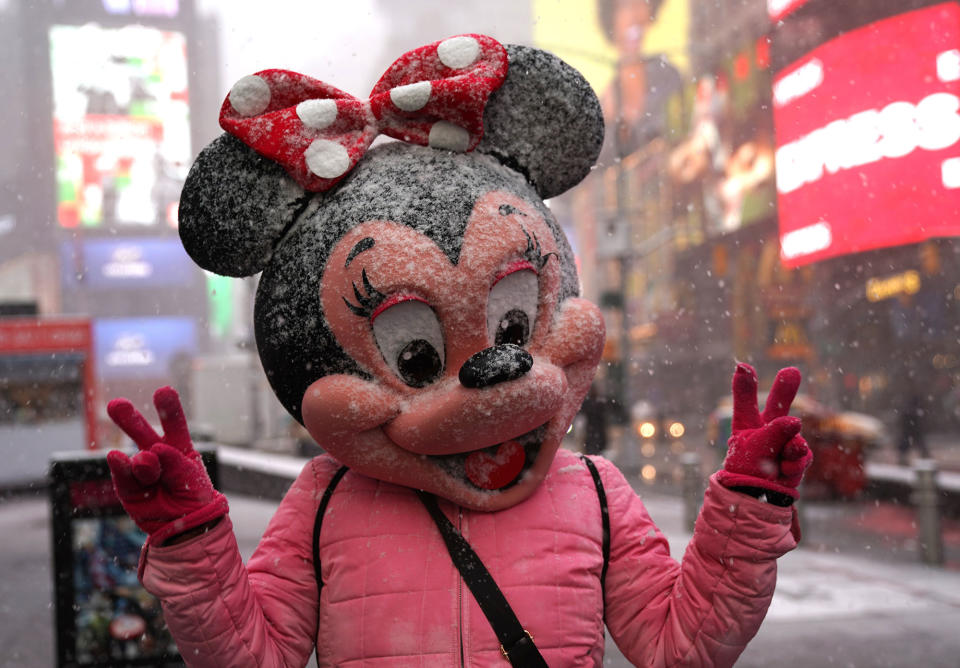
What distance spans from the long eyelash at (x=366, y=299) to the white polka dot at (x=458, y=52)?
562mm

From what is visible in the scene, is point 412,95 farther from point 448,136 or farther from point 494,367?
point 494,367

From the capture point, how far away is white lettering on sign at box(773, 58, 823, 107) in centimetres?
1169

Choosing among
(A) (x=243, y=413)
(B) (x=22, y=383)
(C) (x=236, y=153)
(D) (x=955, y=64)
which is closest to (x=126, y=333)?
(A) (x=243, y=413)

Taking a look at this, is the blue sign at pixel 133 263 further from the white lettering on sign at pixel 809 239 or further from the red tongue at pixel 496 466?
the red tongue at pixel 496 466

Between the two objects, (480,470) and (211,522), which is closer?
(211,522)

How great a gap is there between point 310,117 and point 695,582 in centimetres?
135

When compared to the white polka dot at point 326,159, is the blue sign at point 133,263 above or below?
above

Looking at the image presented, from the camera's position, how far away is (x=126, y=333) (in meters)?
38.0

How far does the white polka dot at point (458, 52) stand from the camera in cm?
200

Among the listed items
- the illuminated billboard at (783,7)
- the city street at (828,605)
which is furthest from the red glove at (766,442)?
the illuminated billboard at (783,7)

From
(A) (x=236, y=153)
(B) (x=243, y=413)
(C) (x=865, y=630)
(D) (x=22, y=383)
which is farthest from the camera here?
(B) (x=243, y=413)

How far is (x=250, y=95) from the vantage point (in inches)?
77.1

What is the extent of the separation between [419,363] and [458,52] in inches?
29.3

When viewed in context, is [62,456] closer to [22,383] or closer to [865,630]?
[865,630]
